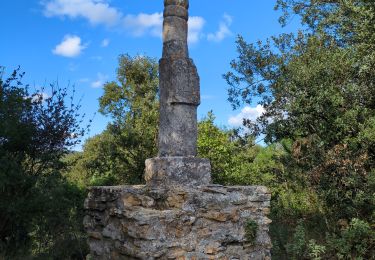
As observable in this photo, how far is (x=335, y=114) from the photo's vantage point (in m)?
8.97

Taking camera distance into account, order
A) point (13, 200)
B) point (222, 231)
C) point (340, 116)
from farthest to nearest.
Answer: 1. point (340, 116)
2. point (13, 200)
3. point (222, 231)

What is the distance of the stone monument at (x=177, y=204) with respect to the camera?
4336mm

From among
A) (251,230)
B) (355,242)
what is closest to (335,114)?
(355,242)

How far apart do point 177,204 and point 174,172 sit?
52cm

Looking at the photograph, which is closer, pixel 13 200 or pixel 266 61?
pixel 13 200

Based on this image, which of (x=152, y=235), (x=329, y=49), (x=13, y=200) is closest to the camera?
(x=152, y=235)

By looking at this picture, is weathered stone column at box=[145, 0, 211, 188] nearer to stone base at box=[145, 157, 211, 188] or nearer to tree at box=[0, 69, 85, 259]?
stone base at box=[145, 157, 211, 188]

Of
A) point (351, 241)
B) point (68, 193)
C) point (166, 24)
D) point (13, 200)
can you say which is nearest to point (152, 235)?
point (166, 24)

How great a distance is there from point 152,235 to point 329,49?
7676 mm

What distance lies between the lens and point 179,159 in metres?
4.94

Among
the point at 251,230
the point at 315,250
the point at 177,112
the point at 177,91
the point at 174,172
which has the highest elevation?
the point at 177,91

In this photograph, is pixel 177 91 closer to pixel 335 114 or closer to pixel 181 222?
pixel 181 222

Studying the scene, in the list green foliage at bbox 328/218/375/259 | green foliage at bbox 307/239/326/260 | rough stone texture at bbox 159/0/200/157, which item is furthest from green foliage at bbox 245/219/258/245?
green foliage at bbox 328/218/375/259

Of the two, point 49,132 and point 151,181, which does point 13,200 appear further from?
point 151,181
